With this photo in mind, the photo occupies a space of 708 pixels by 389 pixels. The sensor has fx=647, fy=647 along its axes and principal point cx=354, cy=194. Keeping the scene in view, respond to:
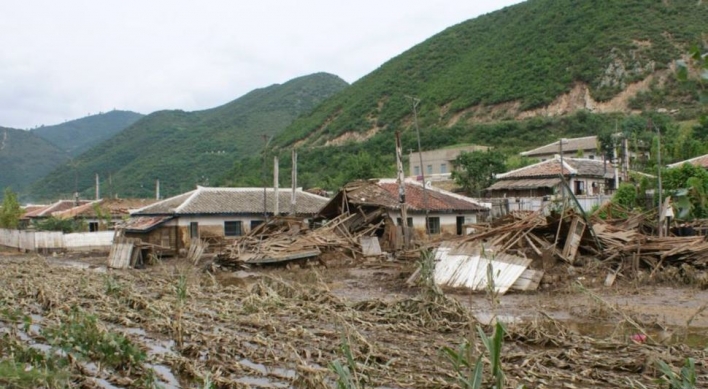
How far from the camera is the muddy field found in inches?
304

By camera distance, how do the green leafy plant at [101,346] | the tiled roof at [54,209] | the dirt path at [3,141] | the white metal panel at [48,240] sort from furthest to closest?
1. the dirt path at [3,141]
2. the tiled roof at [54,209]
3. the white metal panel at [48,240]
4. the green leafy plant at [101,346]

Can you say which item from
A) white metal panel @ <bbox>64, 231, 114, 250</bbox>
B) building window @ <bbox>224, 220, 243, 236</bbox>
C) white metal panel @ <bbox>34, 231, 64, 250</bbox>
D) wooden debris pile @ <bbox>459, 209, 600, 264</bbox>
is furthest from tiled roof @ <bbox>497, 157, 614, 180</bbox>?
white metal panel @ <bbox>34, 231, 64, 250</bbox>

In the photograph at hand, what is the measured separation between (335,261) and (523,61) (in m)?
47.7

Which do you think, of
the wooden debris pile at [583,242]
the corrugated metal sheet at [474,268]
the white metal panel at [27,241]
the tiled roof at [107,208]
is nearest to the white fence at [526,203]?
the wooden debris pile at [583,242]

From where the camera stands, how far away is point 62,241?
1442 inches

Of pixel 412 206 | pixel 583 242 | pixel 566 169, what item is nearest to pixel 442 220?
pixel 412 206

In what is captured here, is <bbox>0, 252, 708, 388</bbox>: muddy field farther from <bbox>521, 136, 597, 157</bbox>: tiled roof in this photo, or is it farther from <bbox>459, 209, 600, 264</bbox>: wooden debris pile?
<bbox>521, 136, 597, 157</bbox>: tiled roof

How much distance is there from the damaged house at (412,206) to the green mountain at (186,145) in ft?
143

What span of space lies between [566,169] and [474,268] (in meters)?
19.7

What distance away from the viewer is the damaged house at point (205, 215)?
30.7 metres

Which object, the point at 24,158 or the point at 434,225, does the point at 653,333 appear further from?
the point at 24,158

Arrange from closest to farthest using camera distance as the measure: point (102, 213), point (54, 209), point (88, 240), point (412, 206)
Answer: point (412, 206) → point (88, 240) → point (102, 213) → point (54, 209)

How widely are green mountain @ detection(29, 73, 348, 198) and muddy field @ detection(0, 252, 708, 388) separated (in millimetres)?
56325

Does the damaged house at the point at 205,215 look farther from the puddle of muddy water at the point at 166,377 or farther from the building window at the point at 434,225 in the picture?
the puddle of muddy water at the point at 166,377
